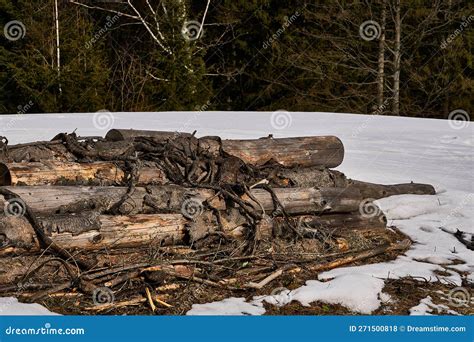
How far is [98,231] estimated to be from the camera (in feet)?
15.9

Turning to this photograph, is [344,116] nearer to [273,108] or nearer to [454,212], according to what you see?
[454,212]

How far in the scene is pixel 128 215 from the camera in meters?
5.04

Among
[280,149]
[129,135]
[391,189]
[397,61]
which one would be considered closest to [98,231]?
[129,135]

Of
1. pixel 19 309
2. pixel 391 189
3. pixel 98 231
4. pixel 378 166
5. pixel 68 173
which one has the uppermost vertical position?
pixel 378 166

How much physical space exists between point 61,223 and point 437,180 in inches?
200

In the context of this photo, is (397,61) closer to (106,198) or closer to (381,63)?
(381,63)

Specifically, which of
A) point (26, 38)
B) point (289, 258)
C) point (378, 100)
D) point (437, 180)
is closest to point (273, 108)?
point (378, 100)

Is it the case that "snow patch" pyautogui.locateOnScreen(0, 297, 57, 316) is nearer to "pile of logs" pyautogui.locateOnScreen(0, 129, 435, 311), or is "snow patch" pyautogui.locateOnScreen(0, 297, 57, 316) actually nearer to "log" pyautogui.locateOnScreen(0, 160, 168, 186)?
"pile of logs" pyautogui.locateOnScreen(0, 129, 435, 311)

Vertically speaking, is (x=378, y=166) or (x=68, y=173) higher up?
(x=378, y=166)

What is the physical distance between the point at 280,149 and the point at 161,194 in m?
1.73

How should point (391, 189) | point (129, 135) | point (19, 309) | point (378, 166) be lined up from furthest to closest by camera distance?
point (378, 166) → point (391, 189) → point (129, 135) → point (19, 309)

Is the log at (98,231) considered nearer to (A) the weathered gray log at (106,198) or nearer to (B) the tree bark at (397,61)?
(A) the weathered gray log at (106,198)

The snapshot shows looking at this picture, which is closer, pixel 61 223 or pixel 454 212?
pixel 61 223

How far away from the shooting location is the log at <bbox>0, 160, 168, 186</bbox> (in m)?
5.32
